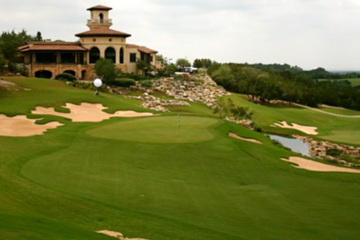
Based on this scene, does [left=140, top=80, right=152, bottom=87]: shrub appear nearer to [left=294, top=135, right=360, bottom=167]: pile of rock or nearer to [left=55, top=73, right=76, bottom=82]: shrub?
[left=55, top=73, right=76, bottom=82]: shrub

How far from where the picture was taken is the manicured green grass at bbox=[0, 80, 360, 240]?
17203 mm

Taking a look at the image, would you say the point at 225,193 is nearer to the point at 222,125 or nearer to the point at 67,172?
the point at 67,172

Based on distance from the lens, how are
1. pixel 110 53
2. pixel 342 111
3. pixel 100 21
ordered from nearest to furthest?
pixel 110 53 → pixel 100 21 → pixel 342 111

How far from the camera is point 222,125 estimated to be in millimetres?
41625

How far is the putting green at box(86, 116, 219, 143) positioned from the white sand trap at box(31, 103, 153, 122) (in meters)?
6.36

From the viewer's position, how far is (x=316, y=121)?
85.2 m

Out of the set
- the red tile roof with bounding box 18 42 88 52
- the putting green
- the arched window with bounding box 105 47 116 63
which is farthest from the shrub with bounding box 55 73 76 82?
the putting green

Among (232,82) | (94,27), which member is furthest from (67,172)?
(232,82)

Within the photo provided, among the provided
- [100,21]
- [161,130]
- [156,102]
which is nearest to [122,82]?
[156,102]

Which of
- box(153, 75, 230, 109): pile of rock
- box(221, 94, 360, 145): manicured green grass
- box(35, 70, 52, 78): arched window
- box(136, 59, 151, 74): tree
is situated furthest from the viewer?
box(136, 59, 151, 74): tree

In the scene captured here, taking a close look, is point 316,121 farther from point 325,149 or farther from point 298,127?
point 325,149

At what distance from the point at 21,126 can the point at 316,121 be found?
56353mm

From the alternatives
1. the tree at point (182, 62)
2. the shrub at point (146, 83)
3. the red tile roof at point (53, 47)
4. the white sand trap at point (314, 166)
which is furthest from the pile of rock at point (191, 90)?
the white sand trap at point (314, 166)

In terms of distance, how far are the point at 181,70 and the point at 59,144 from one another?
7945 cm
